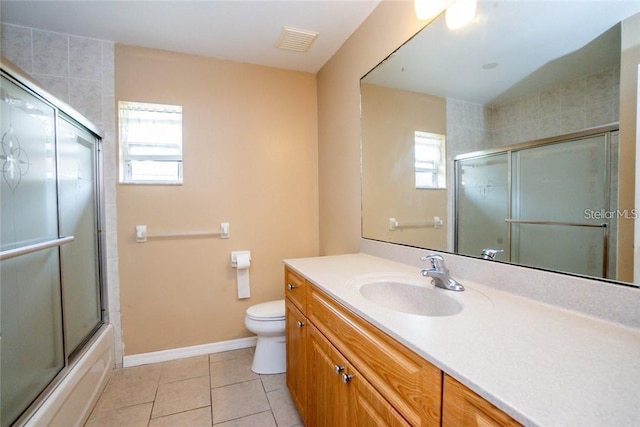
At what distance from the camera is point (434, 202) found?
1.46 m

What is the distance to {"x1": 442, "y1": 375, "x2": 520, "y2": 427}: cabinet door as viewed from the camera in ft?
1.62

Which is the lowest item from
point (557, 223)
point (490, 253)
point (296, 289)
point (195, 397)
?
point (195, 397)

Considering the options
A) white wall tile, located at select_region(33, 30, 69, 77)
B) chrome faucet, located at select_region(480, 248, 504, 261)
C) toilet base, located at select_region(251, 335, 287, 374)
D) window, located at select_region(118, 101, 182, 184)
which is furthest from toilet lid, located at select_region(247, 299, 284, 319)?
white wall tile, located at select_region(33, 30, 69, 77)

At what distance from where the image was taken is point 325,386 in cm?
116

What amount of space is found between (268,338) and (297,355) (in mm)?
591

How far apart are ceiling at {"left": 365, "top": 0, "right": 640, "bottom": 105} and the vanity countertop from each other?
2.43 feet

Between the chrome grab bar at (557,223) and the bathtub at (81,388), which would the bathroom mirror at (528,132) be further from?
the bathtub at (81,388)

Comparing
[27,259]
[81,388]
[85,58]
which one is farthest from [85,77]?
[81,388]

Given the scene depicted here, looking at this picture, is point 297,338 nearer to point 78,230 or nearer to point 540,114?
point 540,114

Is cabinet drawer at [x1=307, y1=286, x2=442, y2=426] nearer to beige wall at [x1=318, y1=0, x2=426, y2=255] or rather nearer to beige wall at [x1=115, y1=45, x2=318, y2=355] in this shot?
beige wall at [x1=318, y1=0, x2=426, y2=255]

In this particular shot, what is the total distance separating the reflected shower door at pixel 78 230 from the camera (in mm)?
1628

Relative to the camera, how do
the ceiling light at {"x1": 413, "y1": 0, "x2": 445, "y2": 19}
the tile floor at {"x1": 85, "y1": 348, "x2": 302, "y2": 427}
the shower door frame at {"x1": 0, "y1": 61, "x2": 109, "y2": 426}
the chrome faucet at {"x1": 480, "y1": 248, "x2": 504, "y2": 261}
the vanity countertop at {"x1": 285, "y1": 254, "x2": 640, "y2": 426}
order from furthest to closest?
the tile floor at {"x1": 85, "y1": 348, "x2": 302, "y2": 427} → the ceiling light at {"x1": 413, "y1": 0, "x2": 445, "y2": 19} → the shower door frame at {"x1": 0, "y1": 61, "x2": 109, "y2": 426} → the chrome faucet at {"x1": 480, "y1": 248, "x2": 504, "y2": 261} → the vanity countertop at {"x1": 285, "y1": 254, "x2": 640, "y2": 426}

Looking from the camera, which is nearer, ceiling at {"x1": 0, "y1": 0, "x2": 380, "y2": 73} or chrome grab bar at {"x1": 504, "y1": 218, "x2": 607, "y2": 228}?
chrome grab bar at {"x1": 504, "y1": 218, "x2": 607, "y2": 228}

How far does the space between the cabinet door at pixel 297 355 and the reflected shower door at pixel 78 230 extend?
4.02 ft
